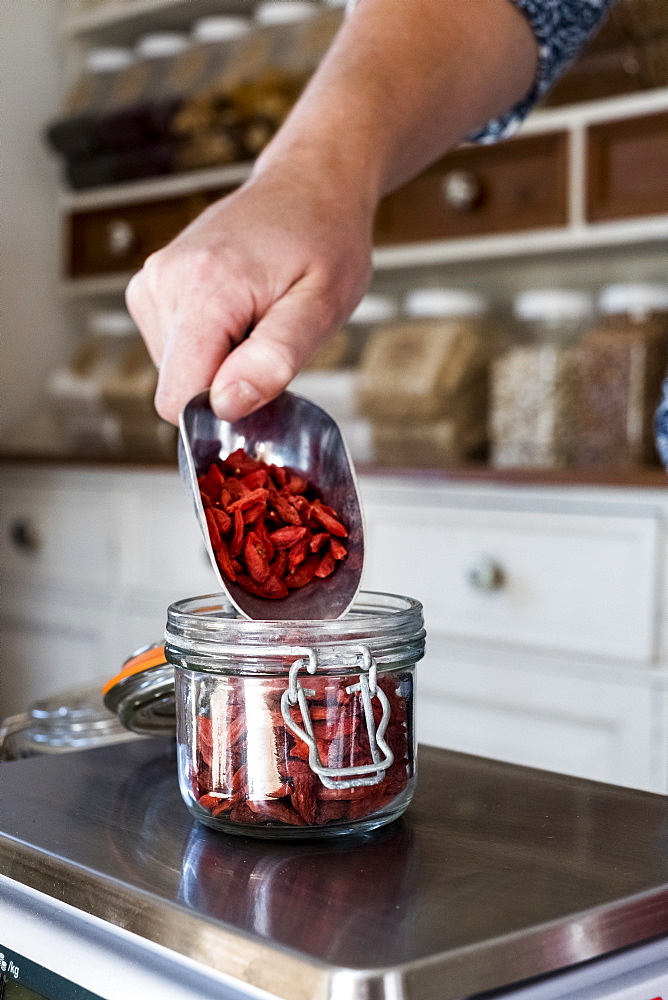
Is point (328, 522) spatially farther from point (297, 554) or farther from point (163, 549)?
point (163, 549)

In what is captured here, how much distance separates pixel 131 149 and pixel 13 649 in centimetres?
79

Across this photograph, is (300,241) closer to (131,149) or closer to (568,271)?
(568,271)

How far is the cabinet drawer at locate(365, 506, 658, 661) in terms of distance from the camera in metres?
1.08

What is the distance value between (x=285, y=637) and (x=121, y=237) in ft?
5.20

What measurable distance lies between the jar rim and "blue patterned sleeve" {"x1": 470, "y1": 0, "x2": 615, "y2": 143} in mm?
419

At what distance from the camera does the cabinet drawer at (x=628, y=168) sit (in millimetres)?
1297

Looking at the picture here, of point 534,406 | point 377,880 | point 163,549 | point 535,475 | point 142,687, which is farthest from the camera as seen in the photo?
point 163,549

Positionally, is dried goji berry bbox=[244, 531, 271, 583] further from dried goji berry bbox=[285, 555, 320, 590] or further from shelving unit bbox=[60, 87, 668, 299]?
shelving unit bbox=[60, 87, 668, 299]

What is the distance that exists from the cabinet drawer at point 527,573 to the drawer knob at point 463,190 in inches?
17.1

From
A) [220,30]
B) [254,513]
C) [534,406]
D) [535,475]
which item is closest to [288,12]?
[220,30]

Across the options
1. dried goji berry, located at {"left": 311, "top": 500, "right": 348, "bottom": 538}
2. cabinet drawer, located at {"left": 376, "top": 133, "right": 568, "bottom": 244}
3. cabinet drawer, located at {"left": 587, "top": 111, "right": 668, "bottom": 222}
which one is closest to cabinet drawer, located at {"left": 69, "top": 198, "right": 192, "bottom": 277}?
cabinet drawer, located at {"left": 376, "top": 133, "right": 568, "bottom": 244}

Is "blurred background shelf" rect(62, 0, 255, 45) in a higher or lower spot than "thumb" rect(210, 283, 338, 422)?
higher

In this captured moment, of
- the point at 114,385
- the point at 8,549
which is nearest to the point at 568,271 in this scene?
the point at 114,385

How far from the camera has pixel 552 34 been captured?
0.71 metres
